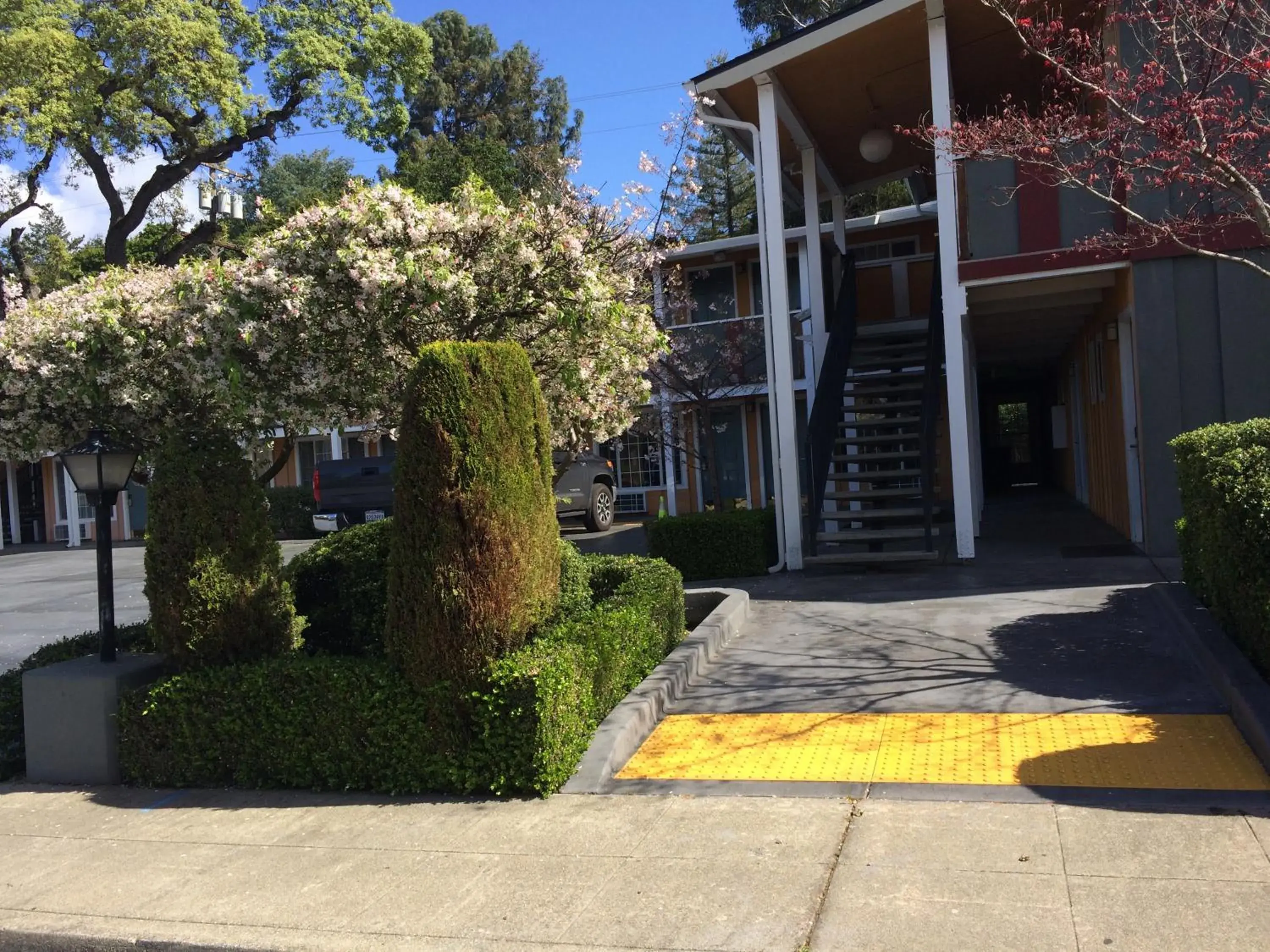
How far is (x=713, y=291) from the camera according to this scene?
20578 mm

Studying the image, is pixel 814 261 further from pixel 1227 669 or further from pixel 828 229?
pixel 1227 669

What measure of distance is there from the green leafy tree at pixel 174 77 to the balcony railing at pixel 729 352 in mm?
10799

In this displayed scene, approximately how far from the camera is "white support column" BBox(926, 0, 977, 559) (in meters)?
10.3

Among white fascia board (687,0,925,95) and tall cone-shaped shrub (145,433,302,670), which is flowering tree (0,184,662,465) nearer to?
tall cone-shaped shrub (145,433,302,670)

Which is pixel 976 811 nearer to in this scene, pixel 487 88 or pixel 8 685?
pixel 8 685

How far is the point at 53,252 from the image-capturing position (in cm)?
3086

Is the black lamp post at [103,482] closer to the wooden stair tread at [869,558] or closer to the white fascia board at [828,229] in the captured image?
the wooden stair tread at [869,558]

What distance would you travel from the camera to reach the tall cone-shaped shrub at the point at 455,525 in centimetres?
517

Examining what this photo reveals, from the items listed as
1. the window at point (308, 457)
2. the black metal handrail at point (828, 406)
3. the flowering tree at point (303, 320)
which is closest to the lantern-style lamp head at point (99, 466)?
the flowering tree at point (303, 320)

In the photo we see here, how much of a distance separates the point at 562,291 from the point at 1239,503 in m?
3.87

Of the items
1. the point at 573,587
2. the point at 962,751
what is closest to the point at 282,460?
the point at 573,587

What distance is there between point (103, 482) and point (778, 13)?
30923 mm

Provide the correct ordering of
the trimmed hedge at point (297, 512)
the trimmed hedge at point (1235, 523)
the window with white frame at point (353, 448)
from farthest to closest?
the window with white frame at point (353, 448) < the trimmed hedge at point (297, 512) < the trimmed hedge at point (1235, 523)

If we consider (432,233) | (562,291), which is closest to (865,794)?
(562,291)
